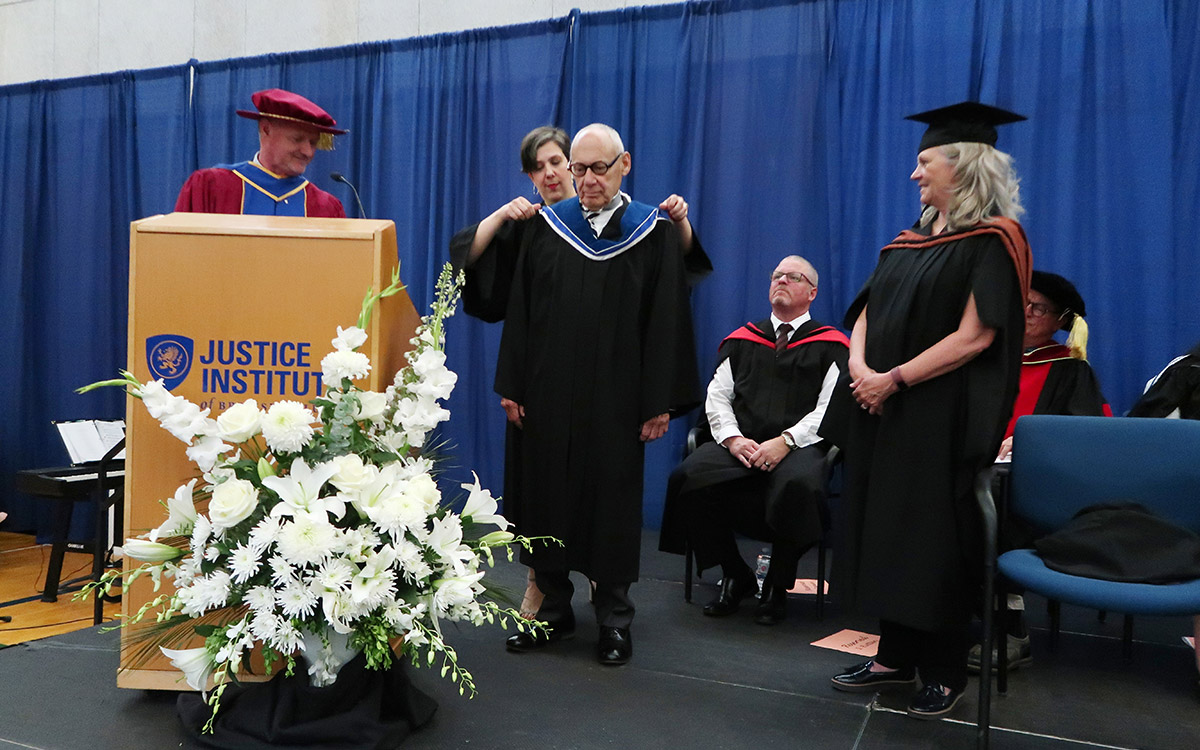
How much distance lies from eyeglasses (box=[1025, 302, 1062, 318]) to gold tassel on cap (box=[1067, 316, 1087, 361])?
0.09 m

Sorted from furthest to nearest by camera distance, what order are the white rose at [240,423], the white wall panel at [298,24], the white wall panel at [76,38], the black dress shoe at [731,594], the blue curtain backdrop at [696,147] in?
the white wall panel at [76,38] → the white wall panel at [298,24] → the blue curtain backdrop at [696,147] → the black dress shoe at [731,594] → the white rose at [240,423]

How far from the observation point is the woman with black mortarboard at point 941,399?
2461 millimetres

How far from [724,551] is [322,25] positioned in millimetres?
4531

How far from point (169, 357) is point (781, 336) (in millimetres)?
2617

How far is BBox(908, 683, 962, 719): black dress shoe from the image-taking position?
8.18ft

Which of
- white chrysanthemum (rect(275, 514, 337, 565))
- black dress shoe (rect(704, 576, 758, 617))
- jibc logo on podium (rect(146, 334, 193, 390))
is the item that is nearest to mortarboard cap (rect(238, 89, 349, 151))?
jibc logo on podium (rect(146, 334, 193, 390))

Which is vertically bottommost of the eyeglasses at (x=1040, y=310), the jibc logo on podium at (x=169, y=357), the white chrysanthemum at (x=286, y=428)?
the white chrysanthemum at (x=286, y=428)

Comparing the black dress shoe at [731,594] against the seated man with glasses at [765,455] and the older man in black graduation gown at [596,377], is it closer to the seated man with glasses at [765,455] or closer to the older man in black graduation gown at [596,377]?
the seated man with glasses at [765,455]

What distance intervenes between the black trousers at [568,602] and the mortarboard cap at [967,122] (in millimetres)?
1660

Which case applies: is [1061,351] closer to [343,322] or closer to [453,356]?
[343,322]

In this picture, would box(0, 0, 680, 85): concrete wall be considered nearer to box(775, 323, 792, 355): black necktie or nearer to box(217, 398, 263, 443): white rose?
box(775, 323, 792, 355): black necktie

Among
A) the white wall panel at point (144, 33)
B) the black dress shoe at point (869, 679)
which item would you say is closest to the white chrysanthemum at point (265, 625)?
the black dress shoe at point (869, 679)

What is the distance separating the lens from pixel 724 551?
3.76 metres

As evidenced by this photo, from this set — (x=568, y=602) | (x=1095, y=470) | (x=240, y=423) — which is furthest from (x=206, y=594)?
(x=1095, y=470)
